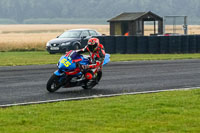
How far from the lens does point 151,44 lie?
2734 centimetres

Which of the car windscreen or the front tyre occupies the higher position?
the front tyre

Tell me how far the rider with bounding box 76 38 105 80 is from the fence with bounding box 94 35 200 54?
14.2 m

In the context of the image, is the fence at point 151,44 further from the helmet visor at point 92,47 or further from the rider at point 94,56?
the helmet visor at point 92,47

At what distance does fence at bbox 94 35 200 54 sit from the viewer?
89.6ft

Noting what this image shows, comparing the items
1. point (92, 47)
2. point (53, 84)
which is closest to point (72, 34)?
point (92, 47)

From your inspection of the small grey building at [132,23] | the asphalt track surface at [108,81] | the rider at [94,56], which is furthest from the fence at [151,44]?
the rider at [94,56]

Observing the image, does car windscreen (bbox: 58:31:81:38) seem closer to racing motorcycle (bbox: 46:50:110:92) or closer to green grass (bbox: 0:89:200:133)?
racing motorcycle (bbox: 46:50:110:92)

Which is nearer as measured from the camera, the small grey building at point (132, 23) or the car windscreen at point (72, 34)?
the car windscreen at point (72, 34)

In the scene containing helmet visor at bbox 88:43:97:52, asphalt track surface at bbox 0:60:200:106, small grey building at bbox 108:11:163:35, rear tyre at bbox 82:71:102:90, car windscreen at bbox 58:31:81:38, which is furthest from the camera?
small grey building at bbox 108:11:163:35

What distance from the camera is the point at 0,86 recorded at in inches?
538

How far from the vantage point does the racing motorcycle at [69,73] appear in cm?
1234

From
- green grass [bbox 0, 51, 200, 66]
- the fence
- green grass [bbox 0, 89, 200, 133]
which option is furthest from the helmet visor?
the fence

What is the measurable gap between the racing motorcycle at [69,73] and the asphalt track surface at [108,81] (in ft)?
0.66

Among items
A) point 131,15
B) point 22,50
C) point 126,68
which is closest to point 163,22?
point 131,15
